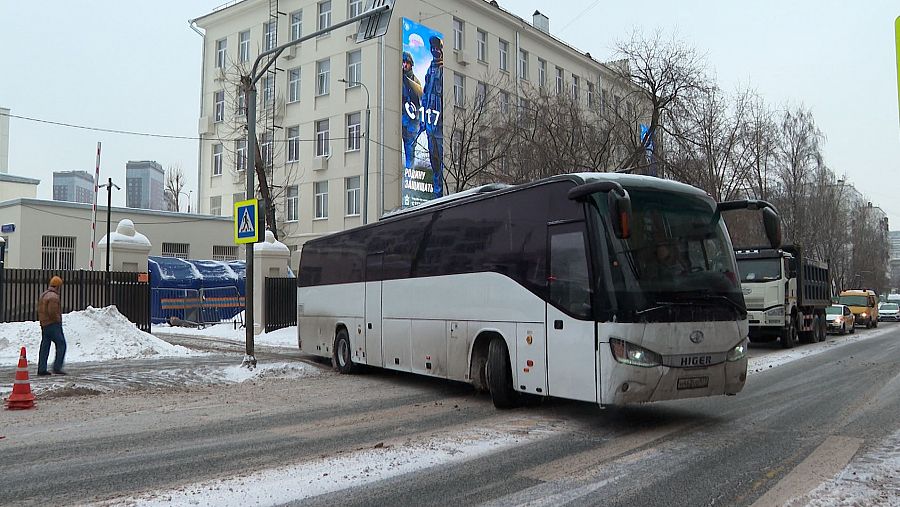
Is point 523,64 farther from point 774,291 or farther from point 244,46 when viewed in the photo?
point 774,291

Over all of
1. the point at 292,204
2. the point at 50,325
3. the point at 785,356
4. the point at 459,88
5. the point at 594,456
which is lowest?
the point at 785,356

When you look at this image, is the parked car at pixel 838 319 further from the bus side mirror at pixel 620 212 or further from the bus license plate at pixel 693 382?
the bus side mirror at pixel 620 212

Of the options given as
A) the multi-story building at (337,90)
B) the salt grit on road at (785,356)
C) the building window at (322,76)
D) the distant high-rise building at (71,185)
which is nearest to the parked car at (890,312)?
the multi-story building at (337,90)

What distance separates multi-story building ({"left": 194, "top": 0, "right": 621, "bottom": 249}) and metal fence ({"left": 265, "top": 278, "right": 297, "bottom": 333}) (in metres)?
12.0

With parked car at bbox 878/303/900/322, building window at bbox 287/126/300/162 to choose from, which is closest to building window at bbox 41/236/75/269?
building window at bbox 287/126/300/162

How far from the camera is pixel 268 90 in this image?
45812 mm

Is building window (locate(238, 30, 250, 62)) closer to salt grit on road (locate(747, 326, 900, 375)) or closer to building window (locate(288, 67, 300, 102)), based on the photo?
building window (locate(288, 67, 300, 102))

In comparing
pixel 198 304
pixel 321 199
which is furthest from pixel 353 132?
pixel 198 304

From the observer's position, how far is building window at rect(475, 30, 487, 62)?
45.6 m

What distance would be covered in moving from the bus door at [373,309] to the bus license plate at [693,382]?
6.75 m

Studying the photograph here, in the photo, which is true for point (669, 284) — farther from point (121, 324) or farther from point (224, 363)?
point (121, 324)

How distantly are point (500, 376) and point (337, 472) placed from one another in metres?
4.03

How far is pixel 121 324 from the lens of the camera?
61.7 ft

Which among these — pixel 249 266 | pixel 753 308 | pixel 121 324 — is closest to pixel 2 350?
pixel 121 324
